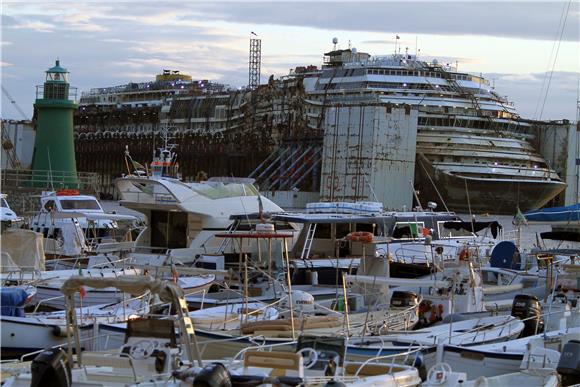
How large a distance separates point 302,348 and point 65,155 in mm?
35440

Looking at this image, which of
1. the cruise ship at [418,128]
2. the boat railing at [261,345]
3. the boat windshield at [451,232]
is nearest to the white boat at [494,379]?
the boat railing at [261,345]

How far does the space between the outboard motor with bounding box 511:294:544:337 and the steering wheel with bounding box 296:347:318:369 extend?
5.89 meters

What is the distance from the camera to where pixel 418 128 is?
6956 cm

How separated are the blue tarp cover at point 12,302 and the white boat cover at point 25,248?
410cm

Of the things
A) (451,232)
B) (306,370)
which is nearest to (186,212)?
(451,232)

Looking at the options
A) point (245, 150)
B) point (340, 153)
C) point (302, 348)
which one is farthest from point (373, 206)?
point (245, 150)

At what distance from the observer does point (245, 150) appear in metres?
81.3

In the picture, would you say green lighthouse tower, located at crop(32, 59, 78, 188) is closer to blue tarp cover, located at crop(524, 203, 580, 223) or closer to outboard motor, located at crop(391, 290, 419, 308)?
blue tarp cover, located at crop(524, 203, 580, 223)

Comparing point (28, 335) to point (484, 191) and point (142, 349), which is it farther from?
point (484, 191)

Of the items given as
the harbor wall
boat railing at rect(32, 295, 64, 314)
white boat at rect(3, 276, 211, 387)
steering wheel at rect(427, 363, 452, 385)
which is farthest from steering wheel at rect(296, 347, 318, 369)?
the harbor wall

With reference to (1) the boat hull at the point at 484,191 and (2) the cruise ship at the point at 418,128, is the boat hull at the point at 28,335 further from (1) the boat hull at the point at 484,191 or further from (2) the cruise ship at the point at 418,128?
(1) the boat hull at the point at 484,191

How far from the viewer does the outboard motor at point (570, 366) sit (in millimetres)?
14141

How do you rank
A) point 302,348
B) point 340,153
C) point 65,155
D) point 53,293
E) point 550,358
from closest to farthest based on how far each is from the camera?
1. point 302,348
2. point 550,358
3. point 53,293
4. point 65,155
5. point 340,153

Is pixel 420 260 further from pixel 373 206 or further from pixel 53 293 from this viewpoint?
pixel 53 293
